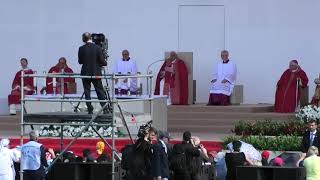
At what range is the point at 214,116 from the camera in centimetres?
3152

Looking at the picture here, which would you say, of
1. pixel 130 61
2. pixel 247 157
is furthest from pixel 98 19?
pixel 247 157

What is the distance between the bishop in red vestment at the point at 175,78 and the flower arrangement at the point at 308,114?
165 inches

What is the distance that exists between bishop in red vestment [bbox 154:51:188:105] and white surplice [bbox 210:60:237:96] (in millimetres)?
835

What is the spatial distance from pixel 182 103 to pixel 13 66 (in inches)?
216

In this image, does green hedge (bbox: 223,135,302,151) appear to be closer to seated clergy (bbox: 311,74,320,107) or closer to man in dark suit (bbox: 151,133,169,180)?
seated clergy (bbox: 311,74,320,107)

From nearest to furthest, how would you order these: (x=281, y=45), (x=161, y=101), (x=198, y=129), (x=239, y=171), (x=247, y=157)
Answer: (x=239, y=171) < (x=247, y=157) < (x=161, y=101) < (x=198, y=129) < (x=281, y=45)

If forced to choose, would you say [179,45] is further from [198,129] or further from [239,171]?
[239,171]

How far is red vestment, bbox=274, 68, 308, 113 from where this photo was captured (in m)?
31.6

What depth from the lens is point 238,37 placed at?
3369 centimetres

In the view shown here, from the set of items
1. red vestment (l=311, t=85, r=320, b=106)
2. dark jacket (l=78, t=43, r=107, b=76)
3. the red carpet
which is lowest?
the red carpet

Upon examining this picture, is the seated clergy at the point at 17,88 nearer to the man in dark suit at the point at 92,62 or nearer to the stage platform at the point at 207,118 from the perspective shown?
the stage platform at the point at 207,118

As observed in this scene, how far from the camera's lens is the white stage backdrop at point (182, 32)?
33.4 metres

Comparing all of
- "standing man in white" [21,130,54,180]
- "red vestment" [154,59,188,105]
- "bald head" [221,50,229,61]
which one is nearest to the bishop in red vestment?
"red vestment" [154,59,188,105]

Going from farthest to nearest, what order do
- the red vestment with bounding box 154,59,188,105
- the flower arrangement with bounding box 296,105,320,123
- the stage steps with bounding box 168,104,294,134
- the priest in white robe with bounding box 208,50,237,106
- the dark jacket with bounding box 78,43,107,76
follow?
the red vestment with bounding box 154,59,188,105, the priest in white robe with bounding box 208,50,237,106, the stage steps with bounding box 168,104,294,134, the flower arrangement with bounding box 296,105,320,123, the dark jacket with bounding box 78,43,107,76
